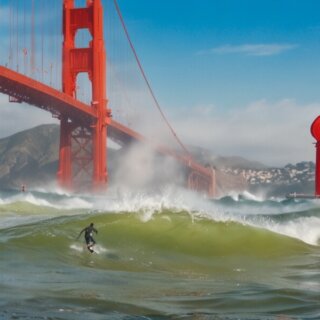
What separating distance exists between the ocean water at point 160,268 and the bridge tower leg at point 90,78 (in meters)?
31.0

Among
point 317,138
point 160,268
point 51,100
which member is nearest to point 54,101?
point 51,100

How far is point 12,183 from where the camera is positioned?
552 ft

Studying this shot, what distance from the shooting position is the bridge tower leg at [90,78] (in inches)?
1976

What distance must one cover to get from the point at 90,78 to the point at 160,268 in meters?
41.4

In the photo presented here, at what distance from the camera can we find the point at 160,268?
11.7m

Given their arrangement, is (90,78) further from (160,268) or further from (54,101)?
(160,268)

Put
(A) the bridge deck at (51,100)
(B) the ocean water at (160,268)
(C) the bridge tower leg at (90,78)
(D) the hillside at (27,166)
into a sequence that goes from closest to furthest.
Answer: (B) the ocean water at (160,268), (A) the bridge deck at (51,100), (C) the bridge tower leg at (90,78), (D) the hillside at (27,166)

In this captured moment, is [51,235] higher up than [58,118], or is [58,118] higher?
[58,118]

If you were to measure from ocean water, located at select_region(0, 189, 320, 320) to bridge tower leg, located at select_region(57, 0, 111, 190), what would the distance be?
1219 inches

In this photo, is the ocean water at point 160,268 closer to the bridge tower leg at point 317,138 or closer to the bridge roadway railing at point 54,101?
the bridge tower leg at point 317,138

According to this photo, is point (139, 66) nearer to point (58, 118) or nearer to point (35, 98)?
point (58, 118)

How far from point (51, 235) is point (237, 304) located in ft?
24.2

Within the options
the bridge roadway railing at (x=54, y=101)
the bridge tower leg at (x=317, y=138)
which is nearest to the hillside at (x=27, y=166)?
the bridge roadway railing at (x=54, y=101)

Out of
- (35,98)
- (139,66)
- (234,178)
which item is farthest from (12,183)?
(35,98)
